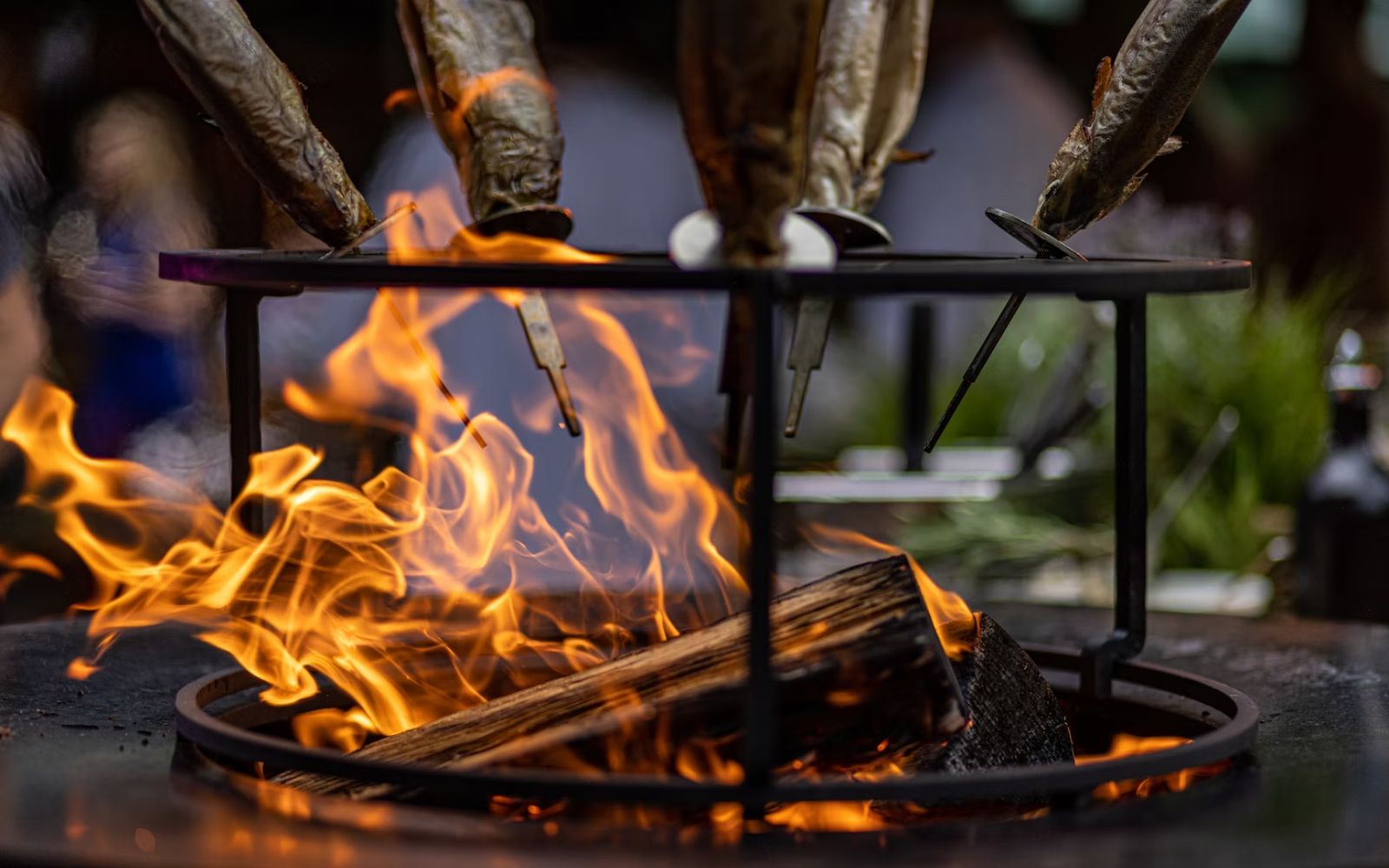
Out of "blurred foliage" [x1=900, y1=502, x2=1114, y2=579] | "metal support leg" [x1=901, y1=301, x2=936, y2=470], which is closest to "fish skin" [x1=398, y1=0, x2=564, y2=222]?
"metal support leg" [x1=901, y1=301, x2=936, y2=470]

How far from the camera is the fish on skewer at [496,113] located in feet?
6.08

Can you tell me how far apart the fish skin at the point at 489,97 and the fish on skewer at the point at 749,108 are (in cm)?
46

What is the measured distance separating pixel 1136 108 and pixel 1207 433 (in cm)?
294

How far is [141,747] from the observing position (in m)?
1.84

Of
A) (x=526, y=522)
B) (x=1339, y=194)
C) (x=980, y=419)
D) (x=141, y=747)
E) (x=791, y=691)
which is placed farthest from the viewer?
(x=1339, y=194)

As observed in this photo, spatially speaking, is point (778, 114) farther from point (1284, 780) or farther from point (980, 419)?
point (980, 419)

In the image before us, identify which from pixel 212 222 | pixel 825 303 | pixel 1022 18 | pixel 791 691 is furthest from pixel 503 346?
pixel 791 691

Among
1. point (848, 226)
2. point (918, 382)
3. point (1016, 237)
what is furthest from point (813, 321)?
point (918, 382)

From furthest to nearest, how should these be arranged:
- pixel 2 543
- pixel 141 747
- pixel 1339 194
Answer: pixel 1339 194
pixel 2 543
pixel 141 747

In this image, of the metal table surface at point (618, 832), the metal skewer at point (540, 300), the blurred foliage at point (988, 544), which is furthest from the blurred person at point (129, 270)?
the metal skewer at point (540, 300)

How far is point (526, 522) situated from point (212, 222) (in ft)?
6.17

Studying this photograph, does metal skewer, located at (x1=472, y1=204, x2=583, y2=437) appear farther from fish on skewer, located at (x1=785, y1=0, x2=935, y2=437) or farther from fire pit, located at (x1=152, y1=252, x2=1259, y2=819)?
fish on skewer, located at (x1=785, y1=0, x2=935, y2=437)

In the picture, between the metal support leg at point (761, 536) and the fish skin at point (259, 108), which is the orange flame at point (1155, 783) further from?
the fish skin at point (259, 108)

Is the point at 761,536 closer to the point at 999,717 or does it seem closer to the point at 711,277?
the point at 711,277
